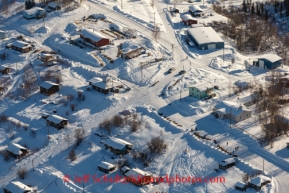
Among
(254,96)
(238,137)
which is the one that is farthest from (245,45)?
(238,137)

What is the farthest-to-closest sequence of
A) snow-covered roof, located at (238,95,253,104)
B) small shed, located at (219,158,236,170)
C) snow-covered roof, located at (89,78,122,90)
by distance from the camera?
1. snow-covered roof, located at (89,78,122,90)
2. snow-covered roof, located at (238,95,253,104)
3. small shed, located at (219,158,236,170)

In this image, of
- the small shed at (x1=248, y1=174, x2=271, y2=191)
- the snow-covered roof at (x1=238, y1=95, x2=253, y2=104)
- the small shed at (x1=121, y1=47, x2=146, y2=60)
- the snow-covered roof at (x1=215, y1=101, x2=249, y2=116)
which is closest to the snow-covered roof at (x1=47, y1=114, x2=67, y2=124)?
the snow-covered roof at (x1=215, y1=101, x2=249, y2=116)

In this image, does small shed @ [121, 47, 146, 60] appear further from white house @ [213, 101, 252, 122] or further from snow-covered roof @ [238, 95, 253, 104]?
white house @ [213, 101, 252, 122]

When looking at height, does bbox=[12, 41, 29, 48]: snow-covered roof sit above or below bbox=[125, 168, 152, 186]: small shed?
above

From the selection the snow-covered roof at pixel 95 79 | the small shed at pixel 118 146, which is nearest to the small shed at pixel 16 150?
the small shed at pixel 118 146

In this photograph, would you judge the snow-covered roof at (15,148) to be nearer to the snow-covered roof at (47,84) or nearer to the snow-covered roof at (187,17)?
the snow-covered roof at (47,84)

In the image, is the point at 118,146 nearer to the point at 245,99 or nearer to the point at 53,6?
the point at 245,99
